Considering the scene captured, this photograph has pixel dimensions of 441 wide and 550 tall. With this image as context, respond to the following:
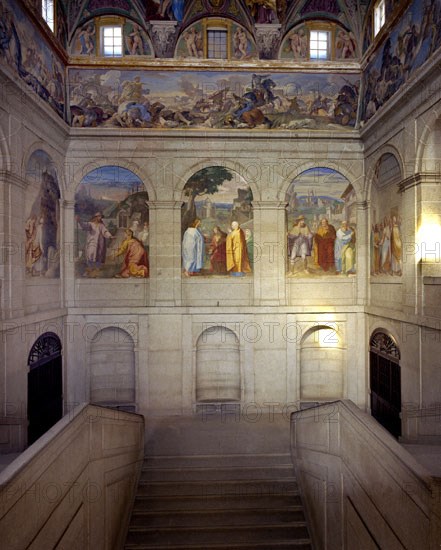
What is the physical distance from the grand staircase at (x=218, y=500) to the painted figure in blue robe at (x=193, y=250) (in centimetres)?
619

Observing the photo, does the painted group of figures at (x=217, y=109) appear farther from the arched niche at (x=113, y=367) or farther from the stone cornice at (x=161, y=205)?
the arched niche at (x=113, y=367)

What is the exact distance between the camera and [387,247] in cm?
1420

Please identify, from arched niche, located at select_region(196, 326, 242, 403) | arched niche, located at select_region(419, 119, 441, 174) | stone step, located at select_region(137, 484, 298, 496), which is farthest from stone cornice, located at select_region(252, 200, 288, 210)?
stone step, located at select_region(137, 484, 298, 496)

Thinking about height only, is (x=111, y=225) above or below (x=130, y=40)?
below

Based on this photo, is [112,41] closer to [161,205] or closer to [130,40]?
[130,40]

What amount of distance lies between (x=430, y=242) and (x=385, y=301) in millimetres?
3136

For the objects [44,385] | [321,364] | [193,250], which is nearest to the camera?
[44,385]

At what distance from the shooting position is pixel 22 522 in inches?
222

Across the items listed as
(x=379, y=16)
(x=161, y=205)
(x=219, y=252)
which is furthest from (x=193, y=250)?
(x=379, y=16)

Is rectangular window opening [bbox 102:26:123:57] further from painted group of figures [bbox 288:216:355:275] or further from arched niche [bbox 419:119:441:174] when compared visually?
arched niche [bbox 419:119:441:174]

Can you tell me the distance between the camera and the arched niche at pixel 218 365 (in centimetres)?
1619

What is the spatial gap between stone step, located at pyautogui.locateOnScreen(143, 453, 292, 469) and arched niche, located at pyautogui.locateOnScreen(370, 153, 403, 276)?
22.4 feet

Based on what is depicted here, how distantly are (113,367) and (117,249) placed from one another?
451cm

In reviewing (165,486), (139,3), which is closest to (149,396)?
(165,486)
